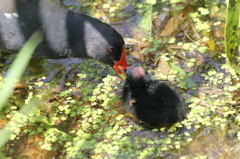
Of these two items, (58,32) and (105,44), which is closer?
(105,44)

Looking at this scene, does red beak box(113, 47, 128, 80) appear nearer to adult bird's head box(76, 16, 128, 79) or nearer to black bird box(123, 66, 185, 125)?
adult bird's head box(76, 16, 128, 79)

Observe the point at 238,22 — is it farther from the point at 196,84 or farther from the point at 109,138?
the point at 109,138

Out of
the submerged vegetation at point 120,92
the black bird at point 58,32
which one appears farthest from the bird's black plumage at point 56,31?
the submerged vegetation at point 120,92

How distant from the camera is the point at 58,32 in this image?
423 cm

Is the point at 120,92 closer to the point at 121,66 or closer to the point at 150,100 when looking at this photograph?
the point at 121,66

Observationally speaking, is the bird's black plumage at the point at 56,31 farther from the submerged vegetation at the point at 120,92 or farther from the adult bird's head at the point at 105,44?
the submerged vegetation at the point at 120,92

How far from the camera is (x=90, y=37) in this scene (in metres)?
4.17

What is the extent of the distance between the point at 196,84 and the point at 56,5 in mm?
1609

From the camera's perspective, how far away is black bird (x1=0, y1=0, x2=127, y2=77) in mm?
4117

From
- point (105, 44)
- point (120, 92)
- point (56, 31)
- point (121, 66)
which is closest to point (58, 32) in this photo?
point (56, 31)

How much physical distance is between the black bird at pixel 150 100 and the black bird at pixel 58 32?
420 mm

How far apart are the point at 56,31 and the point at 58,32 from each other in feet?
0.07

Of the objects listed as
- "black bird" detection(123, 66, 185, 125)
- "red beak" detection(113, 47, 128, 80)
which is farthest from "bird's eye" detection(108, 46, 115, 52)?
Answer: "black bird" detection(123, 66, 185, 125)

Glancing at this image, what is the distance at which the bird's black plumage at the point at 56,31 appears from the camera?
4117 mm
